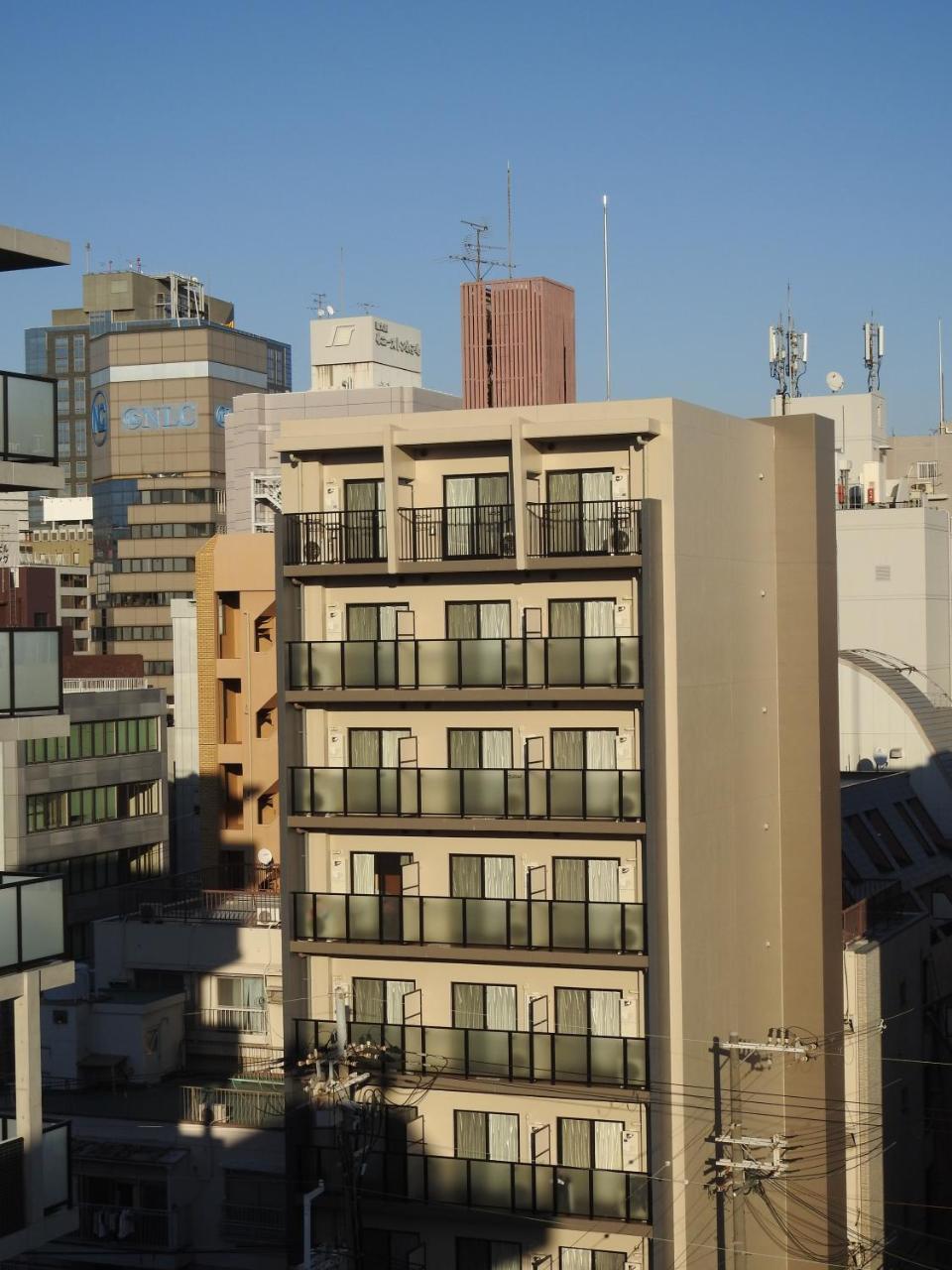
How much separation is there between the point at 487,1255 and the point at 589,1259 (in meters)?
2.18

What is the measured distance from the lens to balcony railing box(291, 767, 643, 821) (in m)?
36.5

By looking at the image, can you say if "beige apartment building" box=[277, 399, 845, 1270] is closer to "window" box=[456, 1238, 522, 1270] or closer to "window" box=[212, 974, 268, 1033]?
"window" box=[456, 1238, 522, 1270]

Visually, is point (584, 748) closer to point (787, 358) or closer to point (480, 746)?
point (480, 746)

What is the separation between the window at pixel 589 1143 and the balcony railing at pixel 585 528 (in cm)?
1116

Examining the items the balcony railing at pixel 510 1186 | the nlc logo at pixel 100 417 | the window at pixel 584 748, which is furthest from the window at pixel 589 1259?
the nlc logo at pixel 100 417

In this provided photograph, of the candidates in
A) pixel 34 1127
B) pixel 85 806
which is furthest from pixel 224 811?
pixel 34 1127

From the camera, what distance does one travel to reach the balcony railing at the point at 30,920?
85.1 feet

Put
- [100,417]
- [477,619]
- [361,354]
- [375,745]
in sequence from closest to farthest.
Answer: [477,619], [375,745], [361,354], [100,417]

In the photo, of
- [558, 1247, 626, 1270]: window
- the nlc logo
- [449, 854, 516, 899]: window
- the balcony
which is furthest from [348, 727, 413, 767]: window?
the nlc logo

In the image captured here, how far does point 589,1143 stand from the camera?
120 feet

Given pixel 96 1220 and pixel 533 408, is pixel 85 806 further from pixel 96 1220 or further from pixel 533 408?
pixel 533 408

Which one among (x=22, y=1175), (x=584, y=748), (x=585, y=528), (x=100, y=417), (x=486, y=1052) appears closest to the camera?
(x=22, y=1175)

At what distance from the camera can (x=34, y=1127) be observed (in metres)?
26.4

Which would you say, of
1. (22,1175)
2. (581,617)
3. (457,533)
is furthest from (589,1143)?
(22,1175)
